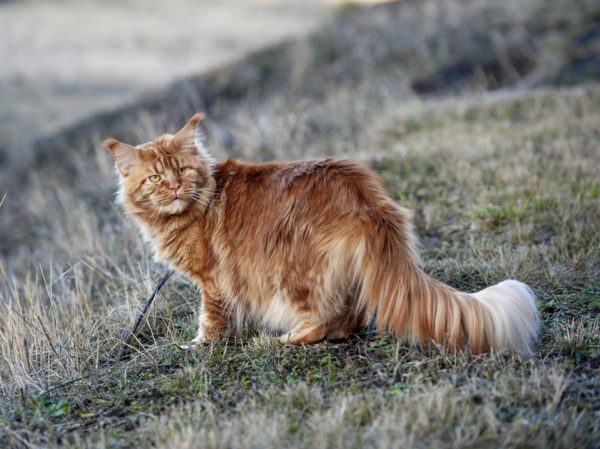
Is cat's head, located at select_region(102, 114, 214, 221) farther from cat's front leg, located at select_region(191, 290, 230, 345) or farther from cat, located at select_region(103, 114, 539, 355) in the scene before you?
cat's front leg, located at select_region(191, 290, 230, 345)

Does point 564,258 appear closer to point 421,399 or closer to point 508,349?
point 508,349

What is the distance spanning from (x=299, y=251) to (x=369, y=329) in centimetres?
73

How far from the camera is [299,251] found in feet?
9.70

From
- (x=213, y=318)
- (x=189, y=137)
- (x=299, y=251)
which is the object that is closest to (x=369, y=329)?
(x=299, y=251)

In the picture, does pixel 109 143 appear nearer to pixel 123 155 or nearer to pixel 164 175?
pixel 123 155

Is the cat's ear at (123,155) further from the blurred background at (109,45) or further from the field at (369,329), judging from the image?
the blurred background at (109,45)

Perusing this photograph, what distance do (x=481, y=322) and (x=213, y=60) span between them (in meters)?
11.6

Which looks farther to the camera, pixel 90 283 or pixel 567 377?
pixel 90 283

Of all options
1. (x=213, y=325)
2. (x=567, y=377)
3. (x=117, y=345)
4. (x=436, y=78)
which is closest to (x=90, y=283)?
(x=117, y=345)

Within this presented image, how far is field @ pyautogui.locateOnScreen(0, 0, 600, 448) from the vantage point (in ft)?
7.75

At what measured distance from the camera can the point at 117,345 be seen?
11.5 ft

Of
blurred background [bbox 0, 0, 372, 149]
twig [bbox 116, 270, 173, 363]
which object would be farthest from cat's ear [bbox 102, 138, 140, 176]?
blurred background [bbox 0, 0, 372, 149]

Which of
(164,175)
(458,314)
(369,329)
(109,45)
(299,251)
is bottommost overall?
(369,329)

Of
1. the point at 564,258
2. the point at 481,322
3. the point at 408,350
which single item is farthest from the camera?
the point at 564,258
